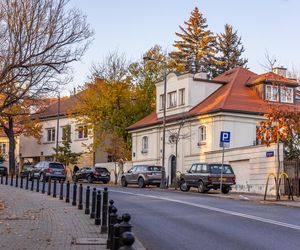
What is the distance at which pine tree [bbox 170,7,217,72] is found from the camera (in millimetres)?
71750

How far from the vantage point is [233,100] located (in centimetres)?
4184

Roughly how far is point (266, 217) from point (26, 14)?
11255 millimetres

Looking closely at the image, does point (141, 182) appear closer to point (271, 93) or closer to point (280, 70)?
point (271, 93)

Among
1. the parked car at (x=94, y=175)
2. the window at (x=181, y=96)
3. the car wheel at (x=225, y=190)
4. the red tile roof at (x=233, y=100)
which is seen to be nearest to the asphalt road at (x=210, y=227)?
the car wheel at (x=225, y=190)

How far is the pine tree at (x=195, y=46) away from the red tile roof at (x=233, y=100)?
22.6 m

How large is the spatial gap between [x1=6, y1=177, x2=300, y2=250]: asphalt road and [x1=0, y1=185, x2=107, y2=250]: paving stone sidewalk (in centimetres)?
139

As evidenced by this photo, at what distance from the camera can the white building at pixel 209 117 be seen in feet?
131

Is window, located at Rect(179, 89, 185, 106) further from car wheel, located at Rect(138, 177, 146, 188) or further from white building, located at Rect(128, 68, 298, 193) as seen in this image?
car wheel, located at Rect(138, 177, 146, 188)

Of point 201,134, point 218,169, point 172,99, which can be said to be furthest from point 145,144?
point 218,169

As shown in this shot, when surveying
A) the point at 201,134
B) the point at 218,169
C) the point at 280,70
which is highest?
the point at 280,70

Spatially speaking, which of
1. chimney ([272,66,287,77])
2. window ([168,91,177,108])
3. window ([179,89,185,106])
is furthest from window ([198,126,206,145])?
chimney ([272,66,287,77])

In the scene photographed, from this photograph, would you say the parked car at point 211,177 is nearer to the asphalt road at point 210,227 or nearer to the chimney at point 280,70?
the asphalt road at point 210,227

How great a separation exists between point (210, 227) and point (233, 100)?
28466 millimetres

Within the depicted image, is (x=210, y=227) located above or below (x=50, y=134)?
below
